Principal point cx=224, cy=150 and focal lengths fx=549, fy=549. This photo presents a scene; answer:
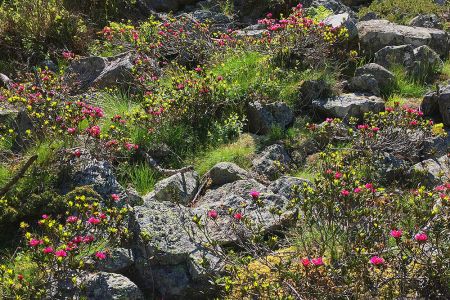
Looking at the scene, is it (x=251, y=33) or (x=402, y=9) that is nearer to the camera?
(x=251, y=33)

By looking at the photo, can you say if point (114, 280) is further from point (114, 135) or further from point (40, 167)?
point (114, 135)

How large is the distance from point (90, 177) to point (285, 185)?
220cm

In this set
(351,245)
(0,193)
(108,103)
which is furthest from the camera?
(108,103)

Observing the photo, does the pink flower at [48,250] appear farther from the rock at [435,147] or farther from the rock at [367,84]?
the rock at [367,84]

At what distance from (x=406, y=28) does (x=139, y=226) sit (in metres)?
6.79

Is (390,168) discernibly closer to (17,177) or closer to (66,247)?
(66,247)

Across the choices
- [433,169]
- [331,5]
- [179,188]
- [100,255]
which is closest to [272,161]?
[179,188]

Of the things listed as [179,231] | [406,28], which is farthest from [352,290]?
[406,28]

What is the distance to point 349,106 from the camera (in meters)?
7.94

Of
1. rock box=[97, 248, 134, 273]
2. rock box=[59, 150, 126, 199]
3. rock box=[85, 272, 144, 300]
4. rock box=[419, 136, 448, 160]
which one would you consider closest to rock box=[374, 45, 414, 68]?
rock box=[419, 136, 448, 160]

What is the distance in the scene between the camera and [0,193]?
5.71 metres

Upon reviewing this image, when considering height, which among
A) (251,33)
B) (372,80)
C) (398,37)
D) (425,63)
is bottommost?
(425,63)

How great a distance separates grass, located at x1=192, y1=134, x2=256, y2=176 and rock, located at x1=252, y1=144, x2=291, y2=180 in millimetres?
153

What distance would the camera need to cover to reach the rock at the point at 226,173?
6.61 meters
